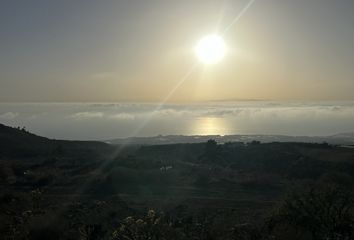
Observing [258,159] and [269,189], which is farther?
[258,159]

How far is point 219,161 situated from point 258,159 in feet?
17.3

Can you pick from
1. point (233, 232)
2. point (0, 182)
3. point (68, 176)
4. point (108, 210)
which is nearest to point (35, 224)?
point (233, 232)

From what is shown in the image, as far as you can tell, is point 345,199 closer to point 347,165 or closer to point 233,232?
point 233,232

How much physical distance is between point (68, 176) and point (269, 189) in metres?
20.5

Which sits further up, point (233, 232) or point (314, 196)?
point (314, 196)

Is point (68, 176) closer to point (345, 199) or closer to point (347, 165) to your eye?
point (347, 165)

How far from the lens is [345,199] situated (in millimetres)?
15812

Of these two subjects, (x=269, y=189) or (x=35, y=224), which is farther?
(x=269, y=189)

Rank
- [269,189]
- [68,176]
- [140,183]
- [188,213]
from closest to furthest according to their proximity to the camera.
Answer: [188,213], [269,189], [140,183], [68,176]

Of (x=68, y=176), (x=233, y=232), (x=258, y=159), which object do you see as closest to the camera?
(x=233, y=232)

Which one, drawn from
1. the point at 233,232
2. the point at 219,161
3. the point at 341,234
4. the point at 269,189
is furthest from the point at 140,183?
the point at 341,234

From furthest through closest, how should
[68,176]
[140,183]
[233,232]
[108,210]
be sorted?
[68,176] → [140,183] → [108,210] → [233,232]

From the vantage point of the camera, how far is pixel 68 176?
45562 millimetres

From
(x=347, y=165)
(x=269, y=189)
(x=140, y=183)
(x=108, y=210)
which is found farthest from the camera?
(x=347, y=165)
